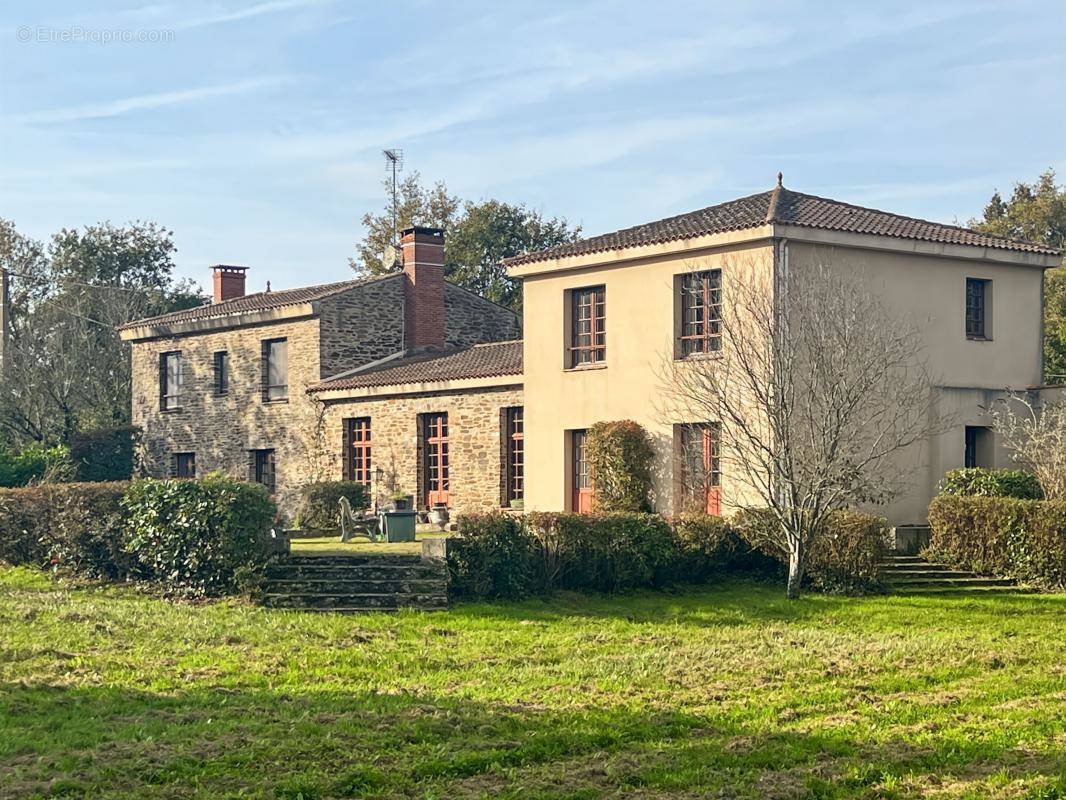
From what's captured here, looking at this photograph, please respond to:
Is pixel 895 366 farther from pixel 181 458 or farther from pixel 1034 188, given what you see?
pixel 1034 188

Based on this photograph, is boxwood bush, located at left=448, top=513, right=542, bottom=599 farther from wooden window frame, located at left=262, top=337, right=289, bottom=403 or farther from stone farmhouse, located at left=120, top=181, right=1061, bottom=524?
wooden window frame, located at left=262, top=337, right=289, bottom=403

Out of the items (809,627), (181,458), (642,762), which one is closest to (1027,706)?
(642,762)

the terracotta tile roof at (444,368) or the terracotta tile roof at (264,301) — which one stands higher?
the terracotta tile roof at (264,301)

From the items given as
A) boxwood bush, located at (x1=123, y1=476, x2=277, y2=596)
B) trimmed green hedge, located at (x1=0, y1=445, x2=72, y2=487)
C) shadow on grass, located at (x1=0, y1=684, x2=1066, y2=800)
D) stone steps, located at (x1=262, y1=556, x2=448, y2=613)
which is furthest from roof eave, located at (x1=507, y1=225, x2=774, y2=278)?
trimmed green hedge, located at (x1=0, y1=445, x2=72, y2=487)

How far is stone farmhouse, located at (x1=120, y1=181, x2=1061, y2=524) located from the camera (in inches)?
989

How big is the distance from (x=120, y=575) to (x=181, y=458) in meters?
17.6

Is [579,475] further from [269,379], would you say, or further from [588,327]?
[269,379]


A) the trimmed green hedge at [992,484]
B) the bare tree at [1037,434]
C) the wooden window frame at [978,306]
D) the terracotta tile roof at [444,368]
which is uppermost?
the wooden window frame at [978,306]

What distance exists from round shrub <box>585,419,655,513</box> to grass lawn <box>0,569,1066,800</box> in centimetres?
529

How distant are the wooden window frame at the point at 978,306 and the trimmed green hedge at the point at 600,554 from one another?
20.9 ft

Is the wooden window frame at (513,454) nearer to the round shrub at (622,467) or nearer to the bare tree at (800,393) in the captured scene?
the round shrub at (622,467)

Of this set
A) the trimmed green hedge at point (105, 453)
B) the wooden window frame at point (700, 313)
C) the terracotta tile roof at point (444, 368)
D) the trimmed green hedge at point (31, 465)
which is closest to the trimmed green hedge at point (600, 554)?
the wooden window frame at point (700, 313)

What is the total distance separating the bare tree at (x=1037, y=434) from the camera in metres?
23.1

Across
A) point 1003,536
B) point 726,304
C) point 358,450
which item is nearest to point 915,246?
point 726,304
